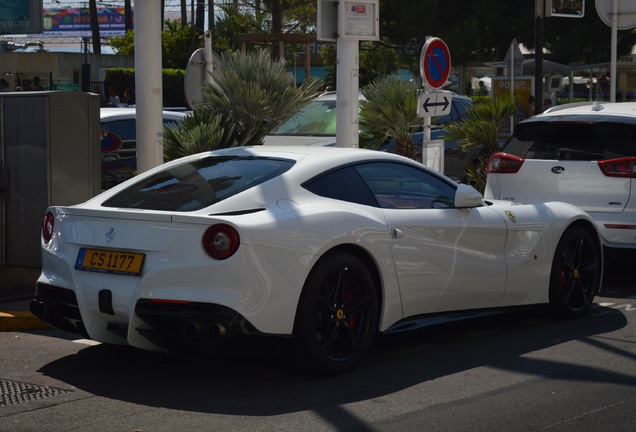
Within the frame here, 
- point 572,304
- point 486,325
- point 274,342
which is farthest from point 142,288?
point 572,304

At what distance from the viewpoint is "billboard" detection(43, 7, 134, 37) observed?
10519 centimetres

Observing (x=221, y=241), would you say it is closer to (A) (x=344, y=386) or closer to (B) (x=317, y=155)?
(A) (x=344, y=386)

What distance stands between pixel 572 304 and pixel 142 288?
12.7 ft

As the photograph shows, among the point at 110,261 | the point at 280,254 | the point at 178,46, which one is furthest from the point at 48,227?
the point at 178,46

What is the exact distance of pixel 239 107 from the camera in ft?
37.9

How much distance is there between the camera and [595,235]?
28.6ft

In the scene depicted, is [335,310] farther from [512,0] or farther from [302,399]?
[512,0]

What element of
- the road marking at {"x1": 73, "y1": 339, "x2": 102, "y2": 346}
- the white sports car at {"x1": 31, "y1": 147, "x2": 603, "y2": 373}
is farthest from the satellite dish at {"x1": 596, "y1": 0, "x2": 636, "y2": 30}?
the road marking at {"x1": 73, "y1": 339, "x2": 102, "y2": 346}

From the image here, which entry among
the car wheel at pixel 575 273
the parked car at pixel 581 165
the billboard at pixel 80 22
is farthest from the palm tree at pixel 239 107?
the billboard at pixel 80 22

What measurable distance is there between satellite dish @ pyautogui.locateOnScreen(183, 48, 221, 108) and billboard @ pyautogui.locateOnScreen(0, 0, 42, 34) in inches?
140

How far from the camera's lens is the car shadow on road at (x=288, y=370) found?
234 inches

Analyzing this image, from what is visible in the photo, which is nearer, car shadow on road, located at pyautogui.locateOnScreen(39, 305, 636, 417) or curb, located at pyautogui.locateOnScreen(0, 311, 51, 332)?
car shadow on road, located at pyautogui.locateOnScreen(39, 305, 636, 417)

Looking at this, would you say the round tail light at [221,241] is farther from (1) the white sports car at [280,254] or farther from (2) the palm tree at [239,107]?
(2) the palm tree at [239,107]

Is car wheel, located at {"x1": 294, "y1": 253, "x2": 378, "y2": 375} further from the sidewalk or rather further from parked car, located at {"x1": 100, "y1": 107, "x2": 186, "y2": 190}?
parked car, located at {"x1": 100, "y1": 107, "x2": 186, "y2": 190}
